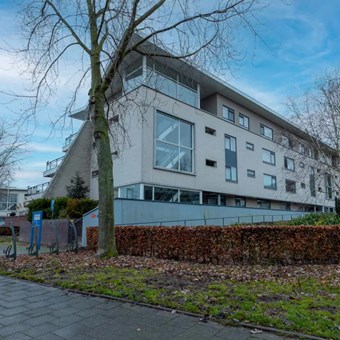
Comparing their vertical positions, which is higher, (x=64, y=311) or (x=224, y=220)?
(x=224, y=220)

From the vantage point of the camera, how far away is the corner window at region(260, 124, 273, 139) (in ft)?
100

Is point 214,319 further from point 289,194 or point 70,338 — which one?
point 289,194

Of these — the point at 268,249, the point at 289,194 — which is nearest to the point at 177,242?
the point at 268,249

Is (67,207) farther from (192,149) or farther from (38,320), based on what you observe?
(38,320)

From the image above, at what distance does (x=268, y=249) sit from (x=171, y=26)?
7.00 meters

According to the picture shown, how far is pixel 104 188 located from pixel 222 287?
17.2 feet

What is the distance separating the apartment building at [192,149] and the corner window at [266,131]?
0.12 m

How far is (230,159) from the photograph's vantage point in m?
24.9

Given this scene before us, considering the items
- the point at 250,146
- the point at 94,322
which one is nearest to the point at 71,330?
the point at 94,322

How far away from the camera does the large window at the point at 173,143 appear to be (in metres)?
18.8

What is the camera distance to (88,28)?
10.4 metres

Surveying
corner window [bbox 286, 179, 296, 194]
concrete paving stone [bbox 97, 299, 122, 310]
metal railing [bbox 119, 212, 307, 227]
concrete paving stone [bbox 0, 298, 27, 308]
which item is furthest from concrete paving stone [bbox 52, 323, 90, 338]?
corner window [bbox 286, 179, 296, 194]

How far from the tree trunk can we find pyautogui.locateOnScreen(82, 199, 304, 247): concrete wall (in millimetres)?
4836

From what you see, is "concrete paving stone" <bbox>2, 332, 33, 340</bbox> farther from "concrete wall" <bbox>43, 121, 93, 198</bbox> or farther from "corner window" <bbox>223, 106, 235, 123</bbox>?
"corner window" <bbox>223, 106, 235, 123</bbox>
